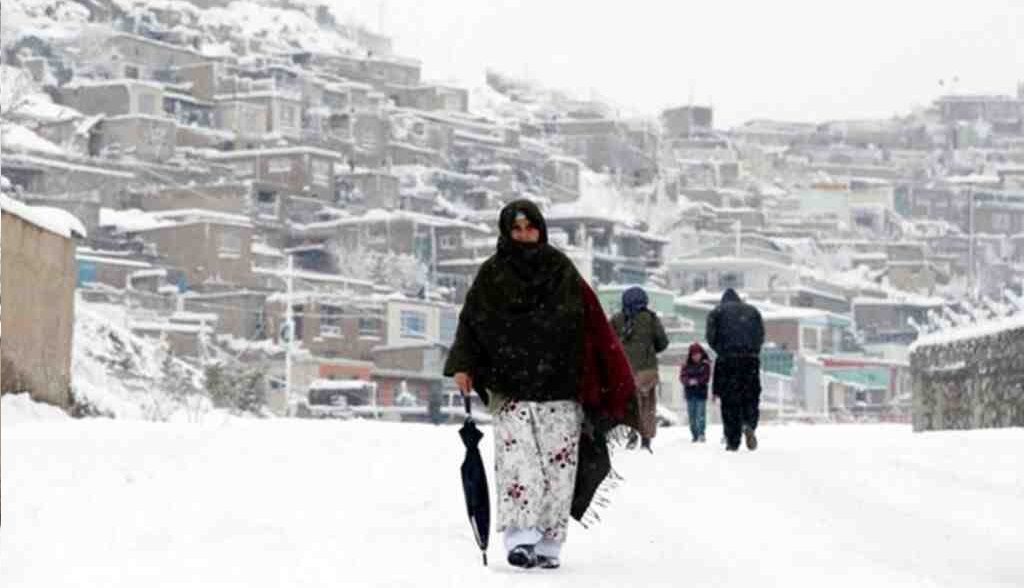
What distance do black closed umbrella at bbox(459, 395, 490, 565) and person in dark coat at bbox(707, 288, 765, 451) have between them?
31.5 ft

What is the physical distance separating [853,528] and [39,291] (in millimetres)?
11678

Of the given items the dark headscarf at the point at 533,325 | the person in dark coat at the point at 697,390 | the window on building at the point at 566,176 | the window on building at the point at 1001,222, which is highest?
the window on building at the point at 566,176

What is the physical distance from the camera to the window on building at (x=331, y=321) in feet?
260

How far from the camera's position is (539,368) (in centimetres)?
929

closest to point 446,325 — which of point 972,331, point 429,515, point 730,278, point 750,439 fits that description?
point 730,278

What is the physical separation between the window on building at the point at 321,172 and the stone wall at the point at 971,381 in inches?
3184

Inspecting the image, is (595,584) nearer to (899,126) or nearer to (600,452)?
(600,452)

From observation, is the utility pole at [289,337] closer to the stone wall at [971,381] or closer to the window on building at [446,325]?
the window on building at [446,325]

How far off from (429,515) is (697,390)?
427 inches

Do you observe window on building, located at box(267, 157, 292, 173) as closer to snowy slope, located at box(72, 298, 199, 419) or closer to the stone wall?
snowy slope, located at box(72, 298, 199, 419)

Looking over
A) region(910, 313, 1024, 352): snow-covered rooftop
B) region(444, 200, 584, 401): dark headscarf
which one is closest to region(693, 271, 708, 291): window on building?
region(910, 313, 1024, 352): snow-covered rooftop

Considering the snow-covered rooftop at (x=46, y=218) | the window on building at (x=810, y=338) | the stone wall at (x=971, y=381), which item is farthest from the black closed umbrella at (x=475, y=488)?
the window on building at (x=810, y=338)

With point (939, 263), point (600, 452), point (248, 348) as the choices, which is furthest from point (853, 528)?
point (939, 263)

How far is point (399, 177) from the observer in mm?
112438
